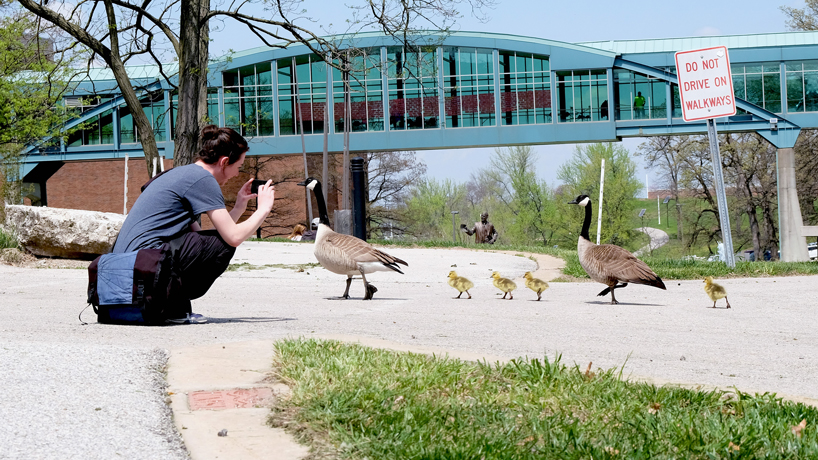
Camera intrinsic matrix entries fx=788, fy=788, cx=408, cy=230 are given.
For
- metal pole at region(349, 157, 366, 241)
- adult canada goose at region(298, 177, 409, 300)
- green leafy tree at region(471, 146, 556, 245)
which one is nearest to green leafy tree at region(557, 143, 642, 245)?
green leafy tree at region(471, 146, 556, 245)

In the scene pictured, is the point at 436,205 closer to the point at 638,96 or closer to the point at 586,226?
the point at 638,96

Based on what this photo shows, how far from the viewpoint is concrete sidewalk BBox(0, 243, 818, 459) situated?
13.0 ft

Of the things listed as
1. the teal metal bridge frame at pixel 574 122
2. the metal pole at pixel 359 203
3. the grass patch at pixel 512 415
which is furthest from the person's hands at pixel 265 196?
the teal metal bridge frame at pixel 574 122

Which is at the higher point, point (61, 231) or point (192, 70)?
point (192, 70)

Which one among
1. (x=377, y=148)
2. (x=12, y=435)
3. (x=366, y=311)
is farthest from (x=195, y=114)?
(x=377, y=148)

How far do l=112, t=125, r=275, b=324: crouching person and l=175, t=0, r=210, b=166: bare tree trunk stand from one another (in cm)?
916

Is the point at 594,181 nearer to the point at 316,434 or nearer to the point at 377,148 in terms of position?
the point at 377,148

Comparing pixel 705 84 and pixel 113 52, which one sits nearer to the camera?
pixel 705 84

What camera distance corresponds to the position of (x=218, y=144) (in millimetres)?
6418

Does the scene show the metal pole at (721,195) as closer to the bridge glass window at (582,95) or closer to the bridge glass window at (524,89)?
the bridge glass window at (582,95)

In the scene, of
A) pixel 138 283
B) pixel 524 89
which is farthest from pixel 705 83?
pixel 524 89

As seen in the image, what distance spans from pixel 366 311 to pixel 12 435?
214 inches

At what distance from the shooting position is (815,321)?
8367 mm

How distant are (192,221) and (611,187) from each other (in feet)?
211
